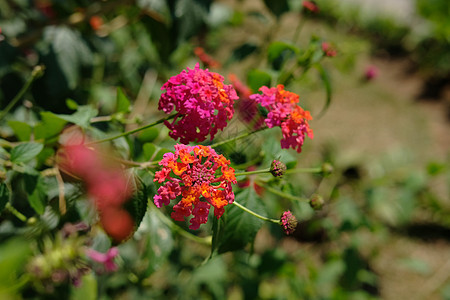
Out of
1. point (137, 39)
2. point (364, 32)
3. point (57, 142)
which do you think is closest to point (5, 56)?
point (57, 142)

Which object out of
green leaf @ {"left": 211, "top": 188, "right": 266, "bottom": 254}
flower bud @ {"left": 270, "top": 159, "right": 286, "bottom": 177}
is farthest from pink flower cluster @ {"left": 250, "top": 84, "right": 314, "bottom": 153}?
green leaf @ {"left": 211, "top": 188, "right": 266, "bottom": 254}

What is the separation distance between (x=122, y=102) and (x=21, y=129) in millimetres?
236

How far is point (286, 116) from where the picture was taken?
747mm

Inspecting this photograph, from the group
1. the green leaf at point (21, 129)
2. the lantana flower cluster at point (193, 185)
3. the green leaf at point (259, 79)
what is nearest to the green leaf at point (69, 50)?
the green leaf at point (21, 129)

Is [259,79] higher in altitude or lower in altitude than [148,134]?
higher

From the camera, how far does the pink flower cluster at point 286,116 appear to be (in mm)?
732

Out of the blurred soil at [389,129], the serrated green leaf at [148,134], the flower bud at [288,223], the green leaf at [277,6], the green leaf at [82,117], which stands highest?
the green leaf at [277,6]

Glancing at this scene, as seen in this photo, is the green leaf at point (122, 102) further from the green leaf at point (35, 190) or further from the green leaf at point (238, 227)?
the green leaf at point (238, 227)

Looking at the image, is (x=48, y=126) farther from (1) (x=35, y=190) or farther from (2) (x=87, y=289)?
(2) (x=87, y=289)

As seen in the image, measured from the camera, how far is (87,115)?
32.0 inches

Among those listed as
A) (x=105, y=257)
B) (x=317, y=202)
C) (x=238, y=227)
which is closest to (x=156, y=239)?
(x=105, y=257)

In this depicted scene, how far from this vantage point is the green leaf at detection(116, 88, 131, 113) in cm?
89

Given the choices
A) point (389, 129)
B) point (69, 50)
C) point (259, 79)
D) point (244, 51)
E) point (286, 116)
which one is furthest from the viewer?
point (389, 129)

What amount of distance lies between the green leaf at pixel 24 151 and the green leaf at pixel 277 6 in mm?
874
